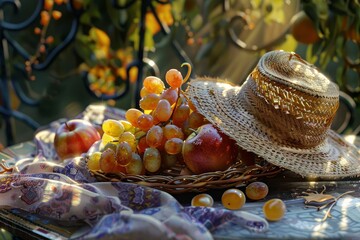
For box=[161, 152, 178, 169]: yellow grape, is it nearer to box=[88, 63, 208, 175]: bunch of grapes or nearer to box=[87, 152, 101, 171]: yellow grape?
box=[88, 63, 208, 175]: bunch of grapes

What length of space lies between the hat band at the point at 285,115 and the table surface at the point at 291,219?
0.10 m

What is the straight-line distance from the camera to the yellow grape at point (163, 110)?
1.15 m

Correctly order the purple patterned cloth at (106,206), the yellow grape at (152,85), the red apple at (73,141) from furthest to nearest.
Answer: the red apple at (73,141) < the yellow grape at (152,85) < the purple patterned cloth at (106,206)

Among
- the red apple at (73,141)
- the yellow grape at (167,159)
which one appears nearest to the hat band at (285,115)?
the yellow grape at (167,159)

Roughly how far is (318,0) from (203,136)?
922 mm

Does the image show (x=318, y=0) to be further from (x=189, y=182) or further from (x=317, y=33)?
(x=189, y=182)

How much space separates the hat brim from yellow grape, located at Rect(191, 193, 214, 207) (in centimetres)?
13

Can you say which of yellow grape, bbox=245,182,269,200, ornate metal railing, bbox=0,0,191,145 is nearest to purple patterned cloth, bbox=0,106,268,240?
yellow grape, bbox=245,182,269,200

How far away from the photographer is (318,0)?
5.89ft

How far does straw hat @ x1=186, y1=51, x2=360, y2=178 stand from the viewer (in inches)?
44.5

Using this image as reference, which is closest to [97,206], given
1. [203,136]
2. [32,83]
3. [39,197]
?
[39,197]

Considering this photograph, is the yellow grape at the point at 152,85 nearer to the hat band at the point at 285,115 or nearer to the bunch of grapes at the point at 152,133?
the bunch of grapes at the point at 152,133

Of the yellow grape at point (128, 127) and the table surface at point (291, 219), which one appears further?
the yellow grape at point (128, 127)

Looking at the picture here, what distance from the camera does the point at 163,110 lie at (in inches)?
45.2
